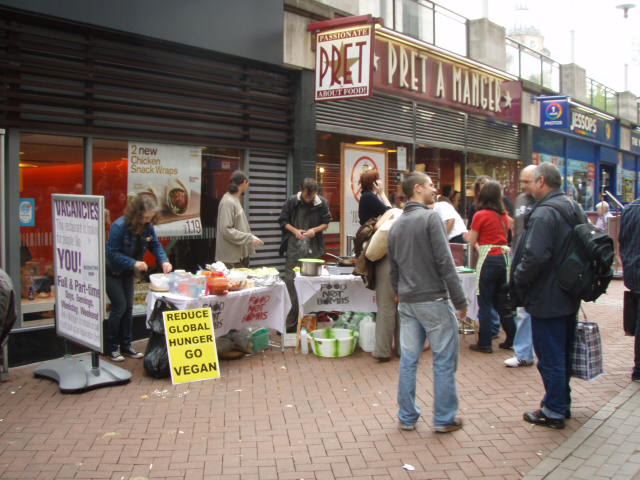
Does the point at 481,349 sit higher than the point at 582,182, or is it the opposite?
the point at 582,182

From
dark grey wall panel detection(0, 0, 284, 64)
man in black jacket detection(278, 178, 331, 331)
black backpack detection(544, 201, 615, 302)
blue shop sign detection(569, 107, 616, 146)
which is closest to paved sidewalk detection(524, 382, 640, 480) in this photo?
black backpack detection(544, 201, 615, 302)

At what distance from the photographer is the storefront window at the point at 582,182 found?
20484mm

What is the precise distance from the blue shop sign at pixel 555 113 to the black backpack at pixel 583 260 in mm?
13234

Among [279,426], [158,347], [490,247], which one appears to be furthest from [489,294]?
[158,347]

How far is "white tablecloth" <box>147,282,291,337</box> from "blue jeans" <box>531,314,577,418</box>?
10.4ft

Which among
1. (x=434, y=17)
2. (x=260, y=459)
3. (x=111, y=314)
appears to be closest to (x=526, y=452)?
(x=260, y=459)

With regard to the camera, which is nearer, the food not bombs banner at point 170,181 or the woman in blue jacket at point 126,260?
the woman in blue jacket at point 126,260

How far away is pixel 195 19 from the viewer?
8258 mm

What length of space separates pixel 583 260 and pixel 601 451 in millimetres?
1378

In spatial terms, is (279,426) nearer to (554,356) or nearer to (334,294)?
(554,356)

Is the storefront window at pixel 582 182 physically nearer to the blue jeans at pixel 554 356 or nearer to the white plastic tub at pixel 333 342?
the white plastic tub at pixel 333 342

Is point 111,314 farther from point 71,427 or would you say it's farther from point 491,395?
point 491,395

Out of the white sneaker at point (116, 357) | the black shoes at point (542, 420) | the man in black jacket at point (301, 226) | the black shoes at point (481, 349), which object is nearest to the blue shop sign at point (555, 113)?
the man in black jacket at point (301, 226)

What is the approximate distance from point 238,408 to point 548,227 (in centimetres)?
294
